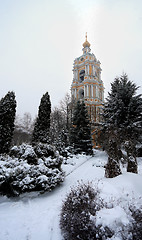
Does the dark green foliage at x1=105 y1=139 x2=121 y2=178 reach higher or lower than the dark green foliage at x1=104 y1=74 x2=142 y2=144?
lower

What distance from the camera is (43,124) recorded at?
1391 cm

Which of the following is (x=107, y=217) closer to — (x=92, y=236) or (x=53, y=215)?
(x=92, y=236)

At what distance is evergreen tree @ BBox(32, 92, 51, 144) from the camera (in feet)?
43.2

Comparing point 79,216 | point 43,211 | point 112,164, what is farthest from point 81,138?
point 79,216

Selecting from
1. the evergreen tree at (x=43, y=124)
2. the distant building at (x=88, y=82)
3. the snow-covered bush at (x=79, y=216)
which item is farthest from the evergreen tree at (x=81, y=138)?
the distant building at (x=88, y=82)

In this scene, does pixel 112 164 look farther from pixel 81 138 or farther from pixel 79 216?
pixel 81 138

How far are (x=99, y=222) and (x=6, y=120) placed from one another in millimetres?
11237

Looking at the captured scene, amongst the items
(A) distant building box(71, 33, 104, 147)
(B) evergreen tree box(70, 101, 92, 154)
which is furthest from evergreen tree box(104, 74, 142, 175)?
(A) distant building box(71, 33, 104, 147)

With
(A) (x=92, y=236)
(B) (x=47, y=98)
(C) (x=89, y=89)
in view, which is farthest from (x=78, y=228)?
(C) (x=89, y=89)

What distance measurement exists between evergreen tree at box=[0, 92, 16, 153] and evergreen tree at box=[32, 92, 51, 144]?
2.71m

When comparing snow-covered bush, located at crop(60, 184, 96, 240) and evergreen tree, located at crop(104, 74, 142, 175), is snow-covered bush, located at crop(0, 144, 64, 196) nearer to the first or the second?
snow-covered bush, located at crop(60, 184, 96, 240)

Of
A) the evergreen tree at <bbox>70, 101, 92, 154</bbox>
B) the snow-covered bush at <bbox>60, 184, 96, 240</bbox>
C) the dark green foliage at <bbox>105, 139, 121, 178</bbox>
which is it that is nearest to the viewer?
the snow-covered bush at <bbox>60, 184, 96, 240</bbox>

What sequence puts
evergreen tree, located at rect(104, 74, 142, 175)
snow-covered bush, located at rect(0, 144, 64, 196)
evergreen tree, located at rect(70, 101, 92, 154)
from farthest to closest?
evergreen tree, located at rect(70, 101, 92, 154) → evergreen tree, located at rect(104, 74, 142, 175) → snow-covered bush, located at rect(0, 144, 64, 196)

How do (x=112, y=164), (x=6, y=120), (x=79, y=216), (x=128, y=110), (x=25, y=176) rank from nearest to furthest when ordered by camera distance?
(x=79, y=216) < (x=25, y=176) < (x=112, y=164) < (x=128, y=110) < (x=6, y=120)
